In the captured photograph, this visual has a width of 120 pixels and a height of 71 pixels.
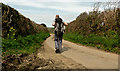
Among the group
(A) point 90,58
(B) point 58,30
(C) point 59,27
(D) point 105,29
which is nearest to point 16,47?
(B) point 58,30

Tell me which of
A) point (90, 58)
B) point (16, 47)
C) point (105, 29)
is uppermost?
point (105, 29)

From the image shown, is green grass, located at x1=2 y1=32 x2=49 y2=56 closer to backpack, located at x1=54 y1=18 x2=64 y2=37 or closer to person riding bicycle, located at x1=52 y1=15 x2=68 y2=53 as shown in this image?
person riding bicycle, located at x1=52 y1=15 x2=68 y2=53

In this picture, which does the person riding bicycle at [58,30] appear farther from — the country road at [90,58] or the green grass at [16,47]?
the green grass at [16,47]

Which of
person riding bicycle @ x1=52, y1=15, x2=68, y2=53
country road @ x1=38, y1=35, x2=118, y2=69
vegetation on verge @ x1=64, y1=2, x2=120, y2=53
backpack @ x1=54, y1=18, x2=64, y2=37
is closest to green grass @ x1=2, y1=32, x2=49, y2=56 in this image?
country road @ x1=38, y1=35, x2=118, y2=69

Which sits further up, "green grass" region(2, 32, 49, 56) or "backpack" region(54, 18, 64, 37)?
"backpack" region(54, 18, 64, 37)

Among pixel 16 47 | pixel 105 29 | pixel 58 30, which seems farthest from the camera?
pixel 105 29

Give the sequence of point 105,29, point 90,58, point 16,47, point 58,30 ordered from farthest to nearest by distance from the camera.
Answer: point 105,29 → point 16,47 → point 58,30 → point 90,58

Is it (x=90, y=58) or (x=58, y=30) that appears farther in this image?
(x=58, y=30)

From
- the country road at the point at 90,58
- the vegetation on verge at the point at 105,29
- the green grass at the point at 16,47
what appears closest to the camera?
the country road at the point at 90,58

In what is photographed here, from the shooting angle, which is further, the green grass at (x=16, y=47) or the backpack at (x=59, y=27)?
the backpack at (x=59, y=27)

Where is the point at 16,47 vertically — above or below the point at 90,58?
below

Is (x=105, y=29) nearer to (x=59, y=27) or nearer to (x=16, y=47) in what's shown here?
(x=59, y=27)

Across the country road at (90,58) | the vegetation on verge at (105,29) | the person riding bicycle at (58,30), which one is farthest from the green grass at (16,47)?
the vegetation on verge at (105,29)

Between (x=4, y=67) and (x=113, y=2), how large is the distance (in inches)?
434
